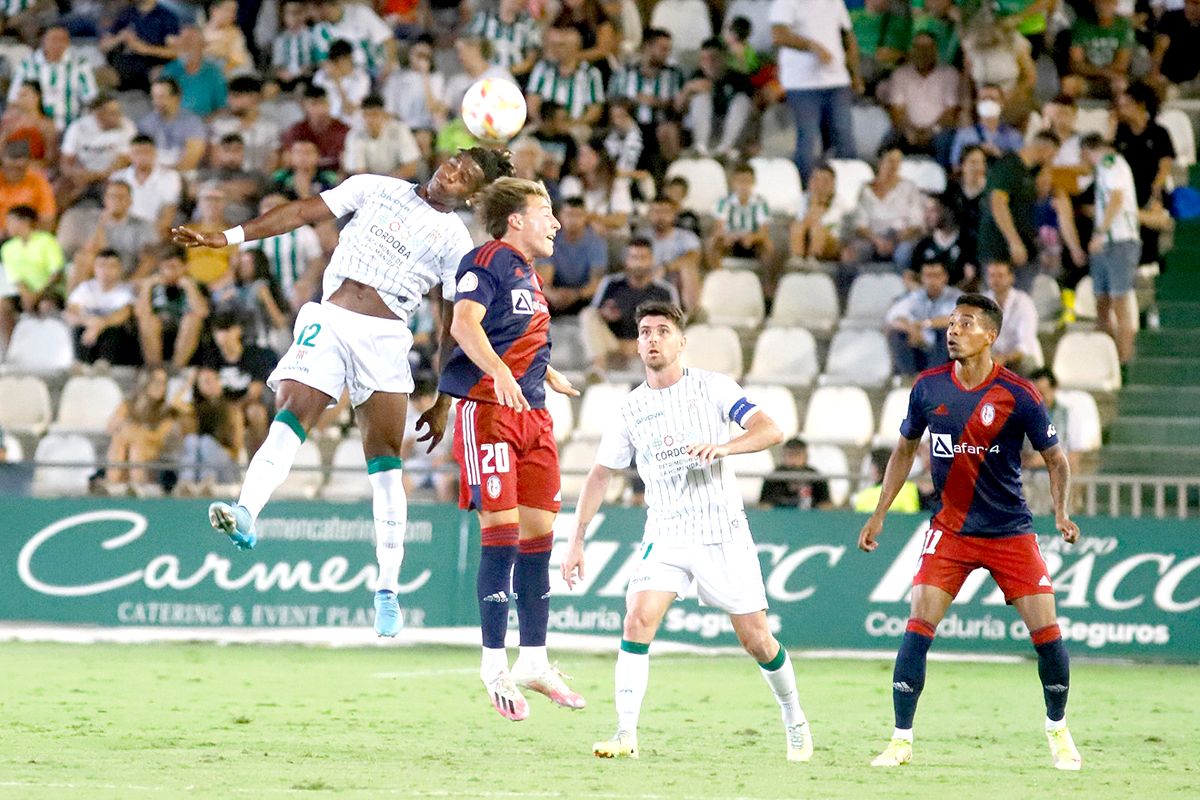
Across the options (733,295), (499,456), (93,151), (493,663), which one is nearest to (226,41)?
(93,151)

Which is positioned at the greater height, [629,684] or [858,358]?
[858,358]

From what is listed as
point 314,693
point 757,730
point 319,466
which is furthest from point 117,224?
point 757,730

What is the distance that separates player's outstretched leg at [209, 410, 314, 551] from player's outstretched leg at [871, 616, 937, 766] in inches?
129

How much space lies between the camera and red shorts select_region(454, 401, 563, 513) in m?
9.55

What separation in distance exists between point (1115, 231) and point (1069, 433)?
2.57 meters

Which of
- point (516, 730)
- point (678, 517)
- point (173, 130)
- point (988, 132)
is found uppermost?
point (173, 130)

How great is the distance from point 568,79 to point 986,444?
12231 mm

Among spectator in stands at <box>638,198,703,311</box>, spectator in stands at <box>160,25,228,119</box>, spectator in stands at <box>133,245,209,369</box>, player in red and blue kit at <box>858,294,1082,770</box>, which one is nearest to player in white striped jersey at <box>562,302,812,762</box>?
player in red and blue kit at <box>858,294,1082,770</box>

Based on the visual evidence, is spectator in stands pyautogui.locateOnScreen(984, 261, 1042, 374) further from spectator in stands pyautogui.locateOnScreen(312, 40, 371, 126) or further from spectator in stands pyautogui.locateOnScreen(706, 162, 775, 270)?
spectator in stands pyautogui.locateOnScreen(312, 40, 371, 126)

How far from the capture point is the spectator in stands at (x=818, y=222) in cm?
1922

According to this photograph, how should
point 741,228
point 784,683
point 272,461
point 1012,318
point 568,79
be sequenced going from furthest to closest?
1. point 568,79
2. point 741,228
3. point 1012,318
4. point 272,461
5. point 784,683

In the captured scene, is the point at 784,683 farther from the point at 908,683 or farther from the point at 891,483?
the point at 891,483

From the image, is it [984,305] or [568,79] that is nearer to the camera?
[984,305]

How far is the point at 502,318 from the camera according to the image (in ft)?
31.1
